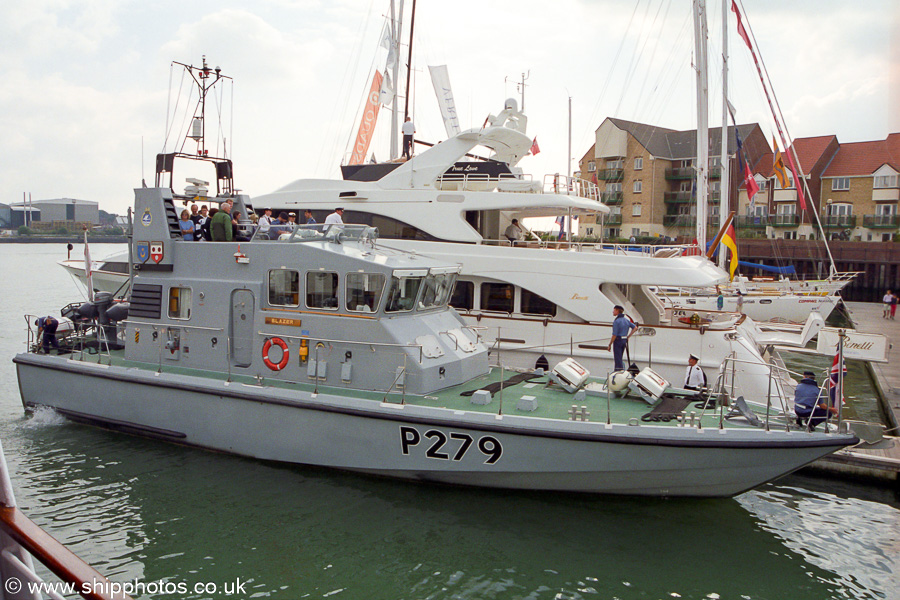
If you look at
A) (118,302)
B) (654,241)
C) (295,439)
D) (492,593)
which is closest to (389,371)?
(295,439)

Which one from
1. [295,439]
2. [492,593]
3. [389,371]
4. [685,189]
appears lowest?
[492,593]

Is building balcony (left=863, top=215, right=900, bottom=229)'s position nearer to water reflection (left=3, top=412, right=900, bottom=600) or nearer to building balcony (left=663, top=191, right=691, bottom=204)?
building balcony (left=663, top=191, right=691, bottom=204)

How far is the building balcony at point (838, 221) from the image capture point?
143 ft

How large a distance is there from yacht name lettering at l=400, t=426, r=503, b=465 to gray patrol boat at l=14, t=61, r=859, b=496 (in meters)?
0.02

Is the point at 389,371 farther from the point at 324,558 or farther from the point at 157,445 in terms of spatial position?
the point at 157,445

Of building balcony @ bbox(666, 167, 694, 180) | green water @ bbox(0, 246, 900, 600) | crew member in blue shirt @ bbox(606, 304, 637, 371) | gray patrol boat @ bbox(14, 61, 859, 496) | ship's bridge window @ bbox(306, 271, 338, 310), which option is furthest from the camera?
building balcony @ bbox(666, 167, 694, 180)

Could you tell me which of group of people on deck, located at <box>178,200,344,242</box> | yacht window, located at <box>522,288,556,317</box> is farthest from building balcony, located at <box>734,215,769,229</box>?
group of people on deck, located at <box>178,200,344,242</box>

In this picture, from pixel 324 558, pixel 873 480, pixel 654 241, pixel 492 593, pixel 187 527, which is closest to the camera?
pixel 492 593

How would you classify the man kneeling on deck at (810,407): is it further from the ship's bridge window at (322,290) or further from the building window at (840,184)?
the building window at (840,184)

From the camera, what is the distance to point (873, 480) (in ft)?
29.8

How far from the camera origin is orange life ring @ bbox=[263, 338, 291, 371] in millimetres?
8969

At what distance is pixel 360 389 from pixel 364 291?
133 cm

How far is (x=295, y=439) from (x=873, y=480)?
325 inches

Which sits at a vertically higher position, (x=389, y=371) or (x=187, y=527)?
(x=389, y=371)
